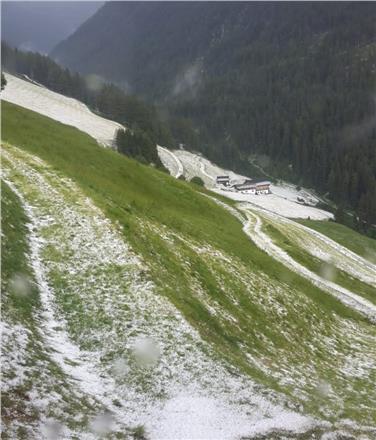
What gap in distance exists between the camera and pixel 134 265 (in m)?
26.4

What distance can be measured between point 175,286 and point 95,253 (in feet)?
15.6

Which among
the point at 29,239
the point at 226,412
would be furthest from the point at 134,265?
the point at 226,412

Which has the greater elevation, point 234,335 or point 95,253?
point 95,253

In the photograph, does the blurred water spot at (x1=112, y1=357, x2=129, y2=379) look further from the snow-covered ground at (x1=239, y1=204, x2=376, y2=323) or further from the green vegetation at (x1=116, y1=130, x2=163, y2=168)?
the green vegetation at (x1=116, y1=130, x2=163, y2=168)

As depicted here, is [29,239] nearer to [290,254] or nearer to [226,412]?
[226,412]

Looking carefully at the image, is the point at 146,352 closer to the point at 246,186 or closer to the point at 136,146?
A: the point at 136,146

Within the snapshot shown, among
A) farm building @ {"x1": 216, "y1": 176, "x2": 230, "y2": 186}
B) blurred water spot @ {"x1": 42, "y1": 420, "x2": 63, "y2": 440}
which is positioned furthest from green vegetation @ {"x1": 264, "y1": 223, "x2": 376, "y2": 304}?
farm building @ {"x1": 216, "y1": 176, "x2": 230, "y2": 186}

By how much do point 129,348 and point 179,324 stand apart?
324 centimetres

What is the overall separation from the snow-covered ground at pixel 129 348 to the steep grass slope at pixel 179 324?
0.06 meters

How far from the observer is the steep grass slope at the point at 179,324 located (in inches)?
715

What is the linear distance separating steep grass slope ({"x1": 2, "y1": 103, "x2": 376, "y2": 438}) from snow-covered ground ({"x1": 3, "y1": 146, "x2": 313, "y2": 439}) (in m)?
0.06

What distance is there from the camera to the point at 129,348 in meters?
20.2

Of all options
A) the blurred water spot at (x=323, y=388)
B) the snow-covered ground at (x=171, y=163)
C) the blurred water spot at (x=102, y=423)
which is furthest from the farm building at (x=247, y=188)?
the blurred water spot at (x=102, y=423)

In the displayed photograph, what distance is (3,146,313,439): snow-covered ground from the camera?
17281 mm
